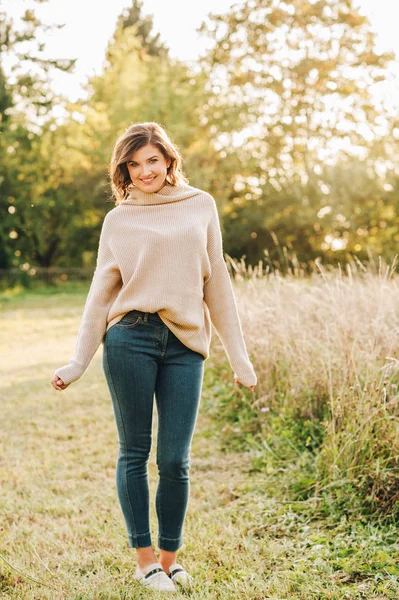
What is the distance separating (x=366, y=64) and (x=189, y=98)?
6.15 metres

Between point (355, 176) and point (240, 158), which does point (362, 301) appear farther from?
point (240, 158)

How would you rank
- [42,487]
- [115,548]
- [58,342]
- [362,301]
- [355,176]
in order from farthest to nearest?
[355,176] → [58,342] → [362,301] → [42,487] → [115,548]

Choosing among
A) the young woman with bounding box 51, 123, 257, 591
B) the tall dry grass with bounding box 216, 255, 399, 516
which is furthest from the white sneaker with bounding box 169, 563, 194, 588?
the tall dry grass with bounding box 216, 255, 399, 516

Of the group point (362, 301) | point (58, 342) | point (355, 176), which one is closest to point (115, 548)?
point (362, 301)

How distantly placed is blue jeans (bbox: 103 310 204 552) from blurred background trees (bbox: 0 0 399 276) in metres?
18.2

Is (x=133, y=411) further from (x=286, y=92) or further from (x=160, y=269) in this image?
(x=286, y=92)

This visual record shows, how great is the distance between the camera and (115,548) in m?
3.31

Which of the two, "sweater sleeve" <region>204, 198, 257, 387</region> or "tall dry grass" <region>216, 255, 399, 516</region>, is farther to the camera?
"tall dry grass" <region>216, 255, 399, 516</region>

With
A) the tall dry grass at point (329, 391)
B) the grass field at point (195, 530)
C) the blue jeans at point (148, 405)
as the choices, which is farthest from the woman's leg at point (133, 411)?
the tall dry grass at point (329, 391)

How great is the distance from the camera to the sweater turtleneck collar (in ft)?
9.07

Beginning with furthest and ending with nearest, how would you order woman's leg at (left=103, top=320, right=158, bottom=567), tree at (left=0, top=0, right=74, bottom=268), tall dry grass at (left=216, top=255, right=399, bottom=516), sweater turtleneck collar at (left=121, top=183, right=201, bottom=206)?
1. tree at (left=0, top=0, right=74, bottom=268)
2. tall dry grass at (left=216, top=255, right=399, bottom=516)
3. sweater turtleneck collar at (left=121, top=183, right=201, bottom=206)
4. woman's leg at (left=103, top=320, right=158, bottom=567)

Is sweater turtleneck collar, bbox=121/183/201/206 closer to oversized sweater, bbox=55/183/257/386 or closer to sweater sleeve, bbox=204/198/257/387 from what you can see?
oversized sweater, bbox=55/183/257/386

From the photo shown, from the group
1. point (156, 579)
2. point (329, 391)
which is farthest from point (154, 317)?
point (329, 391)

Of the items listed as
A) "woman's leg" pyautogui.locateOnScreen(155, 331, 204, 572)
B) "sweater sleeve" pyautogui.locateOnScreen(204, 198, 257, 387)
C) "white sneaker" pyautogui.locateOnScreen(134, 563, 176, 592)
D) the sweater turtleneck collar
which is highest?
the sweater turtleneck collar
